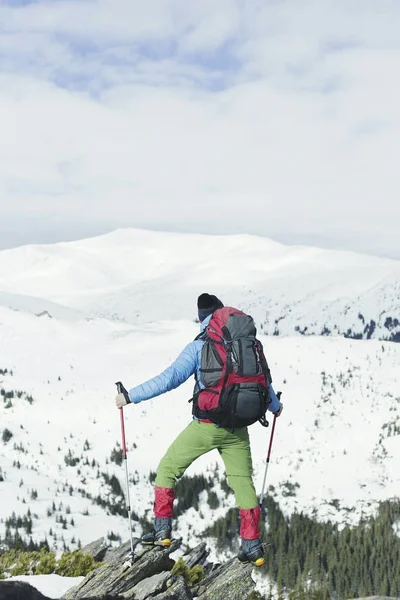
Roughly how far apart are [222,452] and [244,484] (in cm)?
49

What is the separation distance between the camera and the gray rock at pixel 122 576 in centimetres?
725

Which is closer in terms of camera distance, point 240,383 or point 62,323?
point 240,383

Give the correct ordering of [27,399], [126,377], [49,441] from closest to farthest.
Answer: [49,441]
[27,399]
[126,377]

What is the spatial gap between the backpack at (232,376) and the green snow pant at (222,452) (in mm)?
335

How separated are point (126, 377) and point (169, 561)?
4778 centimetres

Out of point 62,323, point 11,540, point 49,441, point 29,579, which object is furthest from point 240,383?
point 62,323

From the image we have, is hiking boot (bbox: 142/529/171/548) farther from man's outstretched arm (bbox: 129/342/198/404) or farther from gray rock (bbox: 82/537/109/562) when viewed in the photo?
gray rock (bbox: 82/537/109/562)

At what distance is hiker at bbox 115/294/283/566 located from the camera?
21.7 feet

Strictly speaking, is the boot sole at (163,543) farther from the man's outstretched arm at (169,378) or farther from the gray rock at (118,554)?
the man's outstretched arm at (169,378)

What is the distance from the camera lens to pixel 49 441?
44.2 metres

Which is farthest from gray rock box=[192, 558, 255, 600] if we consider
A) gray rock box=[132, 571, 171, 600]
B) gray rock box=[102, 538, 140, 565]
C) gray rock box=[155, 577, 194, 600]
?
gray rock box=[102, 538, 140, 565]

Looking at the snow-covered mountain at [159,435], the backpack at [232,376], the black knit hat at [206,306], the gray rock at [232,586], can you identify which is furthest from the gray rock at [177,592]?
the snow-covered mountain at [159,435]

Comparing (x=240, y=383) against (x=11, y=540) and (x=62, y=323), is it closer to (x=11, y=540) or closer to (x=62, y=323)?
(x=11, y=540)

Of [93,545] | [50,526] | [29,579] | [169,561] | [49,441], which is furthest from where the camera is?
[49,441]
